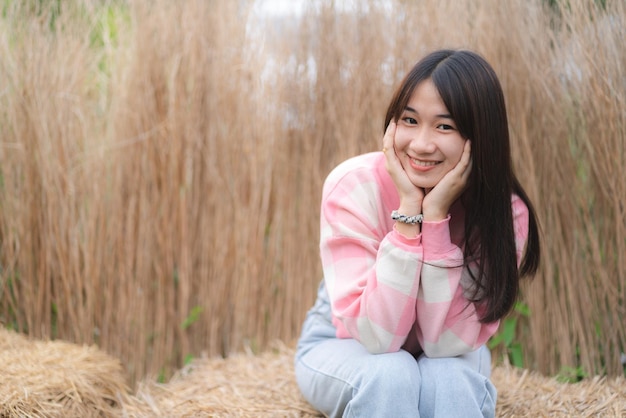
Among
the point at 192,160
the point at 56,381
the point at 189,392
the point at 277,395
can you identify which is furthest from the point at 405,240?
Result: the point at 192,160

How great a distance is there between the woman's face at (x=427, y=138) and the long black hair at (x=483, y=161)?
0.7 inches

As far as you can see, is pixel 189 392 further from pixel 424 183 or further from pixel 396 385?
pixel 424 183

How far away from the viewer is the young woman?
4.42 ft

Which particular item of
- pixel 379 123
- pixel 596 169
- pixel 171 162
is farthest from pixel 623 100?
pixel 171 162

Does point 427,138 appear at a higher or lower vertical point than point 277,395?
higher

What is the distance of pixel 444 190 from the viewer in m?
1.40

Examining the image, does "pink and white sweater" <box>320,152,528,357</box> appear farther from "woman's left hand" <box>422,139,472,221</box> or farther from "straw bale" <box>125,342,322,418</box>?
"straw bale" <box>125,342,322,418</box>

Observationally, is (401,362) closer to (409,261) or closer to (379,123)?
(409,261)

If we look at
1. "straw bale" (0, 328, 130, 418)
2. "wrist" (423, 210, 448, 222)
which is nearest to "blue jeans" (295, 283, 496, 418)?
"wrist" (423, 210, 448, 222)

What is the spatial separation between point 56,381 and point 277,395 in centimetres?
55

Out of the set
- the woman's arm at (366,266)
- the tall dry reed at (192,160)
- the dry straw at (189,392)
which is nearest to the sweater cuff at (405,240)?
the woman's arm at (366,266)

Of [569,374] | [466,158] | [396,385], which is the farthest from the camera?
[569,374]

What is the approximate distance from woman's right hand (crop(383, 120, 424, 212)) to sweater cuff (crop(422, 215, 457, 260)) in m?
0.04

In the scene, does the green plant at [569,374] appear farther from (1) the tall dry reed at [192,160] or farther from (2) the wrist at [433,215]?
(2) the wrist at [433,215]
